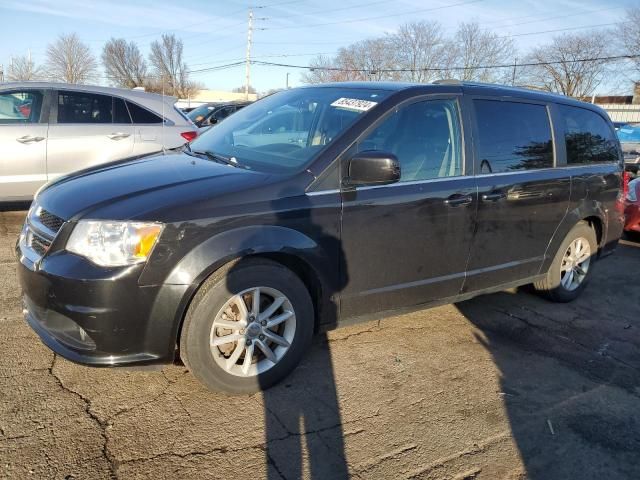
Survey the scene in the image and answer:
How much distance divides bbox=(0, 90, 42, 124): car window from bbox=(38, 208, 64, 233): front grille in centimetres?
368

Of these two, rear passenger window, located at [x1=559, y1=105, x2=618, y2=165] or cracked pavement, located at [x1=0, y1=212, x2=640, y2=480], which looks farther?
rear passenger window, located at [x1=559, y1=105, x2=618, y2=165]

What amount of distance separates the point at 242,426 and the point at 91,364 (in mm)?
831

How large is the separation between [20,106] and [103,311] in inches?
183

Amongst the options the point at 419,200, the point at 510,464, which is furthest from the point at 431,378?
the point at 419,200

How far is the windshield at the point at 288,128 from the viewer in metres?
3.26

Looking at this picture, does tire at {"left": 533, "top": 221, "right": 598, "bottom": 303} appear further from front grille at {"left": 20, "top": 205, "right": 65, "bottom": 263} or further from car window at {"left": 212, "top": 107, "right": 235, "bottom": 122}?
car window at {"left": 212, "top": 107, "right": 235, "bottom": 122}

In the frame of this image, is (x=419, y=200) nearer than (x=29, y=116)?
Yes

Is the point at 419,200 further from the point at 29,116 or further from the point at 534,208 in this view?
the point at 29,116

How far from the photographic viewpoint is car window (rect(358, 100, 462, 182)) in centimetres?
336

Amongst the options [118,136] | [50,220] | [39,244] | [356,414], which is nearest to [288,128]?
[50,220]

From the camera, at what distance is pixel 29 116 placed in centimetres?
601

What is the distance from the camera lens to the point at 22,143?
5.88 m

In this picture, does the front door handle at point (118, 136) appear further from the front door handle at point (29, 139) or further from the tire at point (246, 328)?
the tire at point (246, 328)

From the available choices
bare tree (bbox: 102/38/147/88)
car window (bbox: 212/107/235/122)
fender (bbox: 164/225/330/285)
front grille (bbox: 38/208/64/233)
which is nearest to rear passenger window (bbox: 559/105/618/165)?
fender (bbox: 164/225/330/285)
